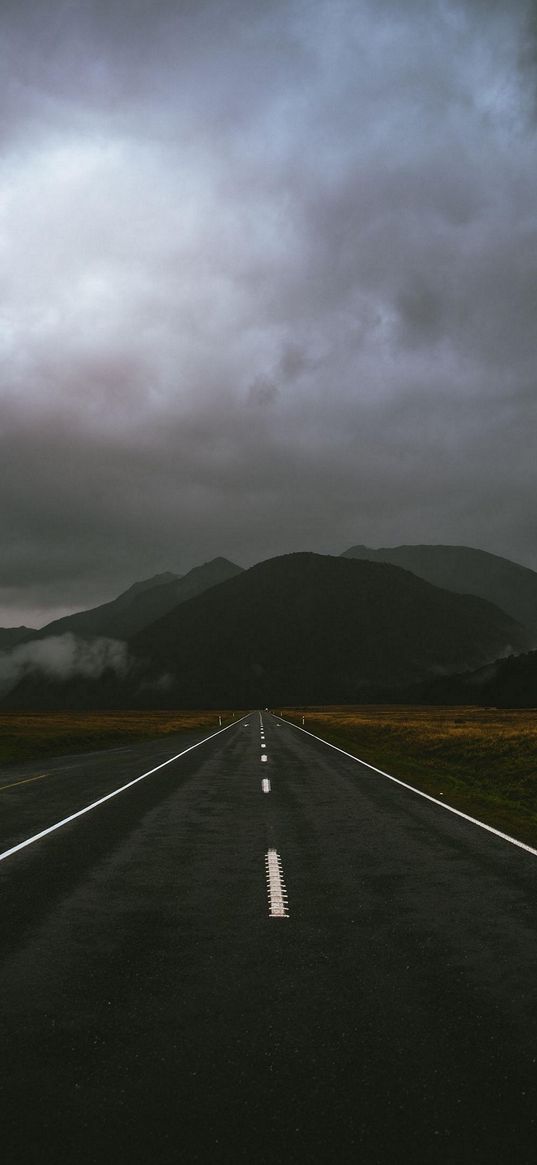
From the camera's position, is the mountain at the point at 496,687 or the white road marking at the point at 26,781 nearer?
the white road marking at the point at 26,781

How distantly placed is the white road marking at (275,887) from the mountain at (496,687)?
131 m

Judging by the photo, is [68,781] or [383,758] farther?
[383,758]

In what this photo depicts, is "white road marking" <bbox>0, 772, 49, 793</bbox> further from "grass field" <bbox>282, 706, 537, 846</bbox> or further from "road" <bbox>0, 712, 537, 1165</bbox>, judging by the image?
"grass field" <bbox>282, 706, 537, 846</bbox>

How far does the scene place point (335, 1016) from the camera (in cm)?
466

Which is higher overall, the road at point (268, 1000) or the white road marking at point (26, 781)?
the road at point (268, 1000)

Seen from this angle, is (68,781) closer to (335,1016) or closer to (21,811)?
(21,811)

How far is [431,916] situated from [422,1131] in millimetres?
3635

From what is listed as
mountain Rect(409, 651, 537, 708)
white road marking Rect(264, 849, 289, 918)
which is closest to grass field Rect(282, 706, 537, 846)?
white road marking Rect(264, 849, 289, 918)

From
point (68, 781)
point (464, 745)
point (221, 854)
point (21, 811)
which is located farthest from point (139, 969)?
point (464, 745)

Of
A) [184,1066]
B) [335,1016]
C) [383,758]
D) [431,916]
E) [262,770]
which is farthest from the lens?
[383,758]

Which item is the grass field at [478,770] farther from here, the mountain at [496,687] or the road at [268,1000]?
the mountain at [496,687]

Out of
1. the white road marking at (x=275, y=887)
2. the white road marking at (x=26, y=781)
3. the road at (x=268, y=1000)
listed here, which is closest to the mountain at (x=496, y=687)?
the white road marking at (x=26, y=781)

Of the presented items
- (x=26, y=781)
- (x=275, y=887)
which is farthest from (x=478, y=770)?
(x=275, y=887)

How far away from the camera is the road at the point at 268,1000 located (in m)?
3.46
